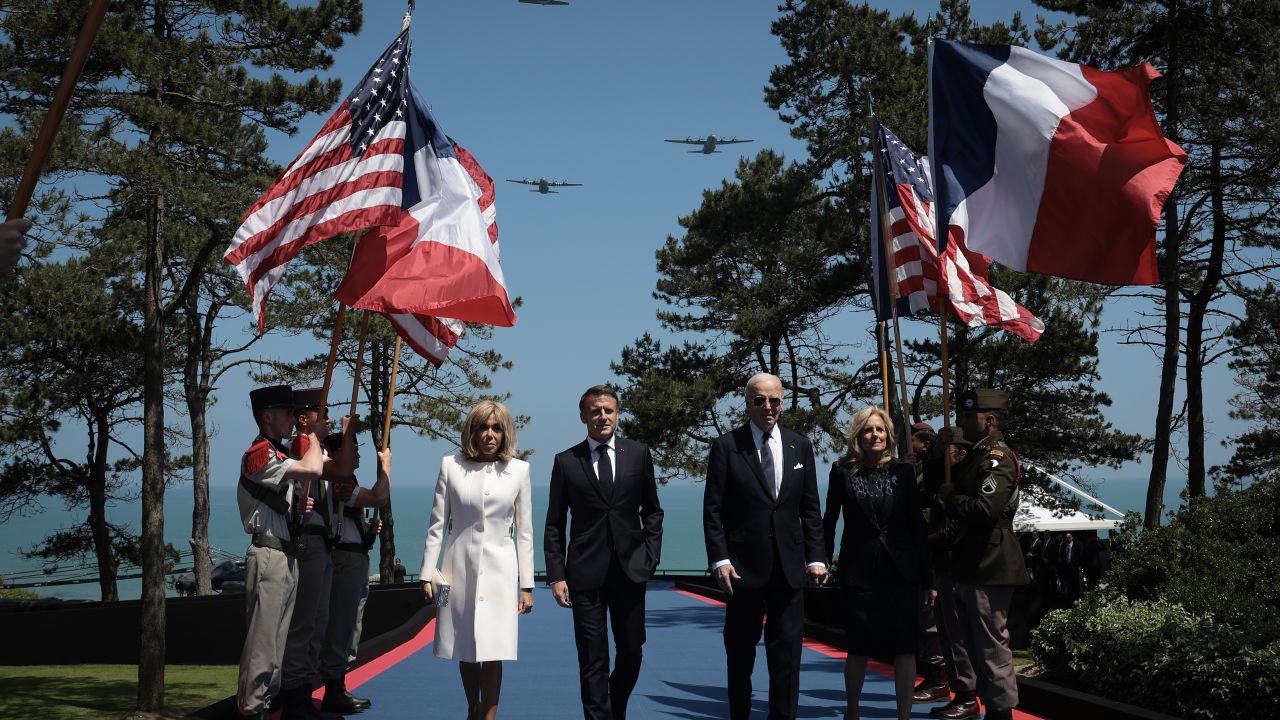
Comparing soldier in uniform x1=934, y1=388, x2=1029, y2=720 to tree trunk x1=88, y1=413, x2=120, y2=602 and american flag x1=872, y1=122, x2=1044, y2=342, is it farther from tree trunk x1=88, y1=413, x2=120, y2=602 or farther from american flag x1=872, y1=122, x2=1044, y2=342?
tree trunk x1=88, y1=413, x2=120, y2=602

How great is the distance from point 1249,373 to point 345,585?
33.3 metres

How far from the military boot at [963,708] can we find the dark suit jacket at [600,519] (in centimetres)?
247

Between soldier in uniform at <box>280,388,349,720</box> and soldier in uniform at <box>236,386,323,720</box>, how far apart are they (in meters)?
0.25

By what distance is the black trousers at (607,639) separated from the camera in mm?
6574

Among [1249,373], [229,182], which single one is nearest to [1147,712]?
[229,182]

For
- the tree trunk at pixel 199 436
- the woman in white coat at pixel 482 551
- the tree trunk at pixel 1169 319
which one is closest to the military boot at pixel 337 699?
the woman in white coat at pixel 482 551

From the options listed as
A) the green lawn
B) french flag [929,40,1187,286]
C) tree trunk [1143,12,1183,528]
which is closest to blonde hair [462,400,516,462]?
french flag [929,40,1187,286]

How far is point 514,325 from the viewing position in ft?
23.6

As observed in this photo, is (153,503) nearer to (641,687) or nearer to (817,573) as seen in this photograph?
(641,687)

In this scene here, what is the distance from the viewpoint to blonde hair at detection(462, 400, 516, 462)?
6.62 metres

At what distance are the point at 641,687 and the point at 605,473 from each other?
3542mm

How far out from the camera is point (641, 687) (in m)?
9.72

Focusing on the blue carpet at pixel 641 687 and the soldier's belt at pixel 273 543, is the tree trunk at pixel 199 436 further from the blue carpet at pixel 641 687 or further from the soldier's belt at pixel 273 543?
the soldier's belt at pixel 273 543

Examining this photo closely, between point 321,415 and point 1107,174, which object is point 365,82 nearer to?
point 321,415
